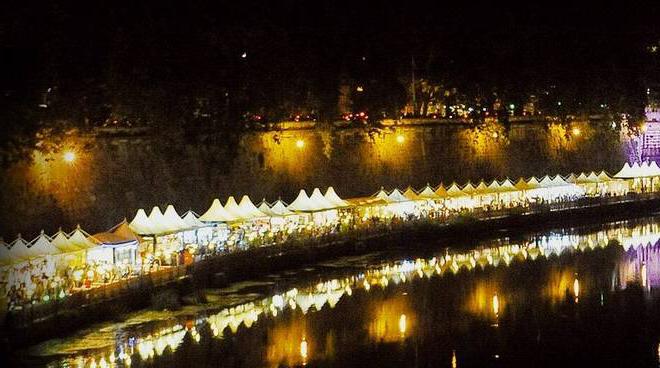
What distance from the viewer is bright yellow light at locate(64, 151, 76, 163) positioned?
36.2 m

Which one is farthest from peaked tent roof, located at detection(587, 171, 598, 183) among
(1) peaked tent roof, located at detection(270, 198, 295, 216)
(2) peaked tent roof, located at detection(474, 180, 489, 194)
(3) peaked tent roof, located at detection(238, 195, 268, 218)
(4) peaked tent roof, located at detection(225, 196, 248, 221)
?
(4) peaked tent roof, located at detection(225, 196, 248, 221)

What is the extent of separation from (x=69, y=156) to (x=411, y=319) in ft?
39.4

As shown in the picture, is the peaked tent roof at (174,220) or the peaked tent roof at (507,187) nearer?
the peaked tent roof at (174,220)

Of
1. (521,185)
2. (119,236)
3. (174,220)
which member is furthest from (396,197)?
(119,236)

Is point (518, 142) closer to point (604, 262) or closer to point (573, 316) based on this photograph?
point (604, 262)

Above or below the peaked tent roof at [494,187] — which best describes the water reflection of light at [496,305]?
below

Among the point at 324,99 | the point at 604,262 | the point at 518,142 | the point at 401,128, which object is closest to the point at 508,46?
the point at 518,142

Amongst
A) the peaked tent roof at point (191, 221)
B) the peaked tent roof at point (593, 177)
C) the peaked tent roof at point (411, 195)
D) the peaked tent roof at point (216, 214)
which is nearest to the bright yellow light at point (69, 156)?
the peaked tent roof at point (191, 221)

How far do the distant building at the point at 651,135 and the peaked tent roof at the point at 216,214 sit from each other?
3964 centimetres

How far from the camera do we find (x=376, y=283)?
3744cm

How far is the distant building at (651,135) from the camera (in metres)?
72.1

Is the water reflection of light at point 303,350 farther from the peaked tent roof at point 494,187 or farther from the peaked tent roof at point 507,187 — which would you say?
the peaked tent roof at point 507,187

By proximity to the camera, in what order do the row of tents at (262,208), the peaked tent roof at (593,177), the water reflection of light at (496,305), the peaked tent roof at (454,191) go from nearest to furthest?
the row of tents at (262,208) → the water reflection of light at (496,305) → the peaked tent roof at (454,191) → the peaked tent roof at (593,177)

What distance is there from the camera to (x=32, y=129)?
33500 mm
